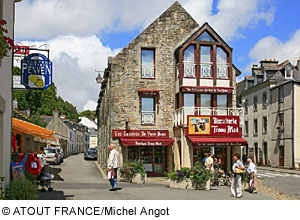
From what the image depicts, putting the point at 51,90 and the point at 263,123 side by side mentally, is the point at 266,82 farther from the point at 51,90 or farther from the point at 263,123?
the point at 51,90

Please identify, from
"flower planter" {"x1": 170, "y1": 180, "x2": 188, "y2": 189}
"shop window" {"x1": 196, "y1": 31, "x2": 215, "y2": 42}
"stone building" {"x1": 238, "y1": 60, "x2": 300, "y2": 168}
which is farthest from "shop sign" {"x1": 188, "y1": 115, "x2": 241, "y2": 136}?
"stone building" {"x1": 238, "y1": 60, "x2": 300, "y2": 168}

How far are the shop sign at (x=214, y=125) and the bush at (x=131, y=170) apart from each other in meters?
3.67

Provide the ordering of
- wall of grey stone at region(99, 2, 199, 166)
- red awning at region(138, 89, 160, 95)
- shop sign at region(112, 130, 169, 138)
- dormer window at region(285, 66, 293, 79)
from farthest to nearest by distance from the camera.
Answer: dormer window at region(285, 66, 293, 79)
red awning at region(138, 89, 160, 95)
wall of grey stone at region(99, 2, 199, 166)
shop sign at region(112, 130, 169, 138)

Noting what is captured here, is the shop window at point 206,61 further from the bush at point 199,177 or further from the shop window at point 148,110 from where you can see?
the bush at point 199,177

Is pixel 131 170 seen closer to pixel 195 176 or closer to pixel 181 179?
pixel 181 179

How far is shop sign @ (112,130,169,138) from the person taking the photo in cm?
2177

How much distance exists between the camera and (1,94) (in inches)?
347

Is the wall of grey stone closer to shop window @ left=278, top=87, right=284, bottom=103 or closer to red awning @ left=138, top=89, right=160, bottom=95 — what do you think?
red awning @ left=138, top=89, right=160, bottom=95

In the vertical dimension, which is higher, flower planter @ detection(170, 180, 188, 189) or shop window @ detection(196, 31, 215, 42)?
shop window @ detection(196, 31, 215, 42)

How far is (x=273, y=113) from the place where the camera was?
3644cm

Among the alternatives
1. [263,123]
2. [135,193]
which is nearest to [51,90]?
[263,123]

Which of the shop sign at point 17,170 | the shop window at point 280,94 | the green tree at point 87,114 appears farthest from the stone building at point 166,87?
the green tree at point 87,114

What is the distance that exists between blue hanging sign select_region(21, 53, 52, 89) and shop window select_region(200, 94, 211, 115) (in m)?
12.8

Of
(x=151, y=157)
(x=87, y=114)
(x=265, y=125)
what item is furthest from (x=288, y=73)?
(x=87, y=114)
